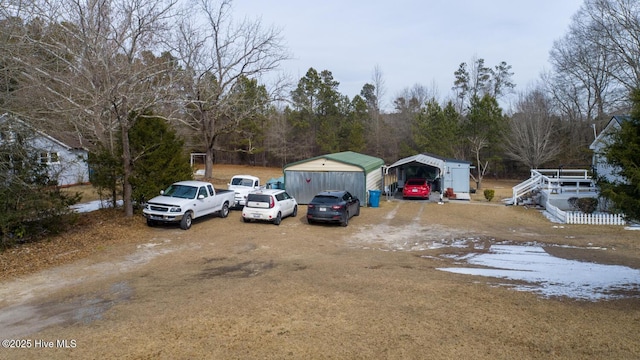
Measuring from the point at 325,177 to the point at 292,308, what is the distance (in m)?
16.3

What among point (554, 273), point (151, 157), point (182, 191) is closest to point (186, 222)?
point (182, 191)

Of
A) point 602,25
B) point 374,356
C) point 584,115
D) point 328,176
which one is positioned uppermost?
point 602,25

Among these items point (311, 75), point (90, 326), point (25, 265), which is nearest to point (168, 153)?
point (25, 265)

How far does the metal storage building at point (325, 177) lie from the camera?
22.7 m

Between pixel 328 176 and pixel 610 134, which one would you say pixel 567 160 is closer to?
pixel 328 176

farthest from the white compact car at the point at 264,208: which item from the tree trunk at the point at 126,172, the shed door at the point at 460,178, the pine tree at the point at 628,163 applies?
the shed door at the point at 460,178


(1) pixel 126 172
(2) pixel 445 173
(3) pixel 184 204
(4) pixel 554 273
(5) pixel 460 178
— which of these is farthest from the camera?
(5) pixel 460 178

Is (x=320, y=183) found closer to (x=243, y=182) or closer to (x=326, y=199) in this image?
(x=243, y=182)

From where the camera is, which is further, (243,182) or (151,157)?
(243,182)

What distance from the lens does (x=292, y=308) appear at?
23.3 feet

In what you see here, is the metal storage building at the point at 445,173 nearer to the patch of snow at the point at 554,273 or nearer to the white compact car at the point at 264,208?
the white compact car at the point at 264,208

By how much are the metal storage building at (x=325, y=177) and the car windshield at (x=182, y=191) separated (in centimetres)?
781

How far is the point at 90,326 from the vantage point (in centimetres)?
632

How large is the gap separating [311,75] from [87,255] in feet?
146
